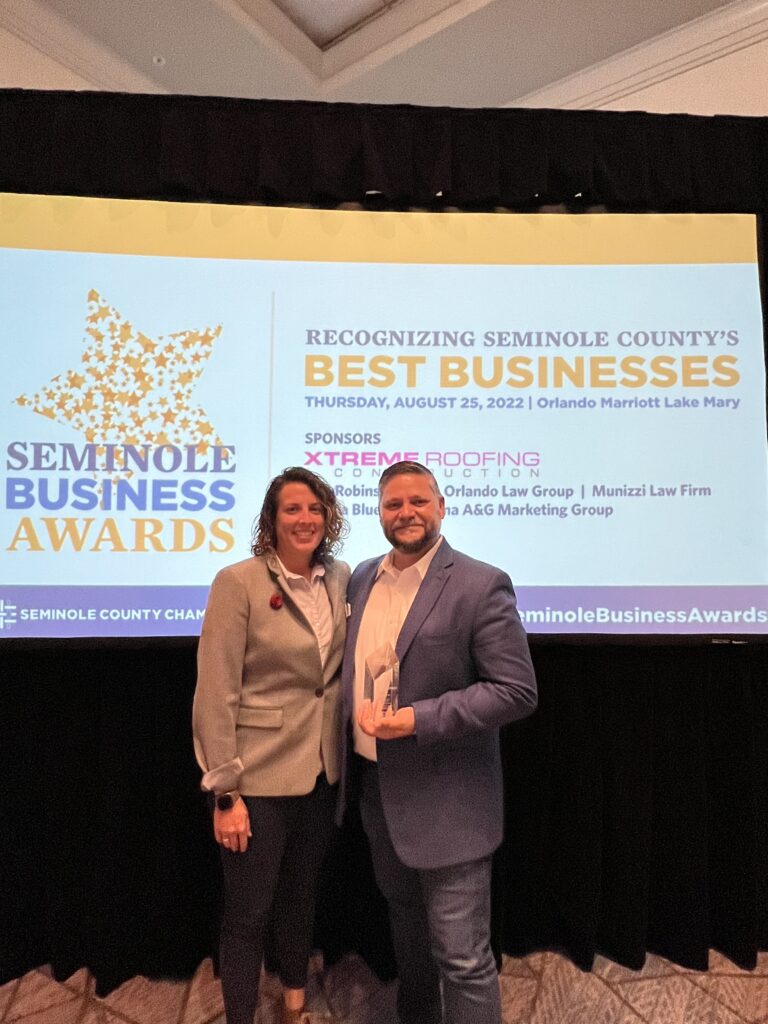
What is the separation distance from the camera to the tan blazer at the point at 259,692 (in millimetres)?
1293

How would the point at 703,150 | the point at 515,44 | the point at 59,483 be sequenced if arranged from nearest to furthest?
1. the point at 59,483
2. the point at 703,150
3. the point at 515,44

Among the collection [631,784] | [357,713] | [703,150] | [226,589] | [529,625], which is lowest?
[631,784]

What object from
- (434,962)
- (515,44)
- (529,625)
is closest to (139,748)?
(434,962)

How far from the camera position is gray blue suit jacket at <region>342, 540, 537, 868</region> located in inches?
48.7

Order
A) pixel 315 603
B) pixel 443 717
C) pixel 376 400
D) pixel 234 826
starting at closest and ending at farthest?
pixel 443 717
pixel 234 826
pixel 315 603
pixel 376 400

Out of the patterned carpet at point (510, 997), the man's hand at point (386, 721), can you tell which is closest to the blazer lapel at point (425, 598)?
the man's hand at point (386, 721)

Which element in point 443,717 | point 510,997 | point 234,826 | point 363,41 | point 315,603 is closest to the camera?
→ point 443,717

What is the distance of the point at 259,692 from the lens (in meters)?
1.35

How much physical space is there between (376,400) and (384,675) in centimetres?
98

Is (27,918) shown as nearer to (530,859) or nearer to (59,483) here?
(59,483)

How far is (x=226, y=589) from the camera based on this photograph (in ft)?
4.34

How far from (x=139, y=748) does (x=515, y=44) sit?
3145mm

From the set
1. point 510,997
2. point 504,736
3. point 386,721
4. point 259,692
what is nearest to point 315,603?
point 259,692

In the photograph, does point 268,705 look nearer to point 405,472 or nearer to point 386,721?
point 386,721
